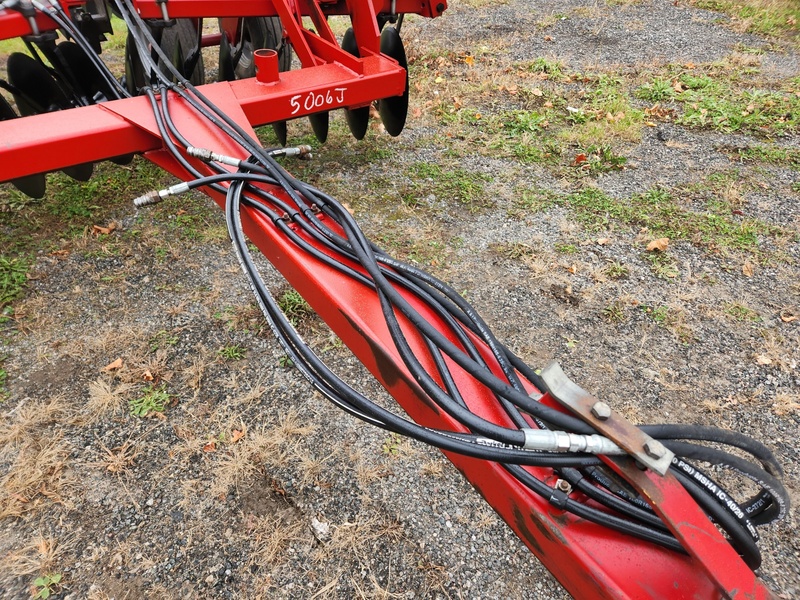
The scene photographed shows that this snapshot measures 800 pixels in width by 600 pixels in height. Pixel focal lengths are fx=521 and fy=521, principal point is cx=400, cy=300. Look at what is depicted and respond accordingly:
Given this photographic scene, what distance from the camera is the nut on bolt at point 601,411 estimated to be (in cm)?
86

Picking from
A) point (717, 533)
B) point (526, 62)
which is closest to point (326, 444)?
point (717, 533)

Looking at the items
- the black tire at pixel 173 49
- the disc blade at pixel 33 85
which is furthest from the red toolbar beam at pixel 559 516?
the black tire at pixel 173 49

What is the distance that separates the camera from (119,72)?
19.0ft

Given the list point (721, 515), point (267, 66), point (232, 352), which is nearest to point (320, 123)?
point (267, 66)

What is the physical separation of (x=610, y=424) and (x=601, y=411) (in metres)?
0.03

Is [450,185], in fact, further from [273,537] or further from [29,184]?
[273,537]

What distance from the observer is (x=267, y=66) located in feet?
8.11

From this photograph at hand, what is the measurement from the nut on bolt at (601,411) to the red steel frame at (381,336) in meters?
0.08

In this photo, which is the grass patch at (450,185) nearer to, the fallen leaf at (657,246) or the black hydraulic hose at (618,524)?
the fallen leaf at (657,246)

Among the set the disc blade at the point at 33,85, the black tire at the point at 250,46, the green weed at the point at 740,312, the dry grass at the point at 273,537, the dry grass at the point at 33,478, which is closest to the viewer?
the dry grass at the point at 273,537

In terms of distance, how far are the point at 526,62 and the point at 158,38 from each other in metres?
3.79

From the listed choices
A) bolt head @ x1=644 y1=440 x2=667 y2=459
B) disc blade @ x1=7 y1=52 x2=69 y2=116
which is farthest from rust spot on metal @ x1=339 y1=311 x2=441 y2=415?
disc blade @ x1=7 y1=52 x2=69 y2=116

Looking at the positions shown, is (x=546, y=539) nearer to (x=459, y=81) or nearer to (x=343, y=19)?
(x=459, y=81)

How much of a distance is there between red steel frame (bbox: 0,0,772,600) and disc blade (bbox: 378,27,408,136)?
562 mm
